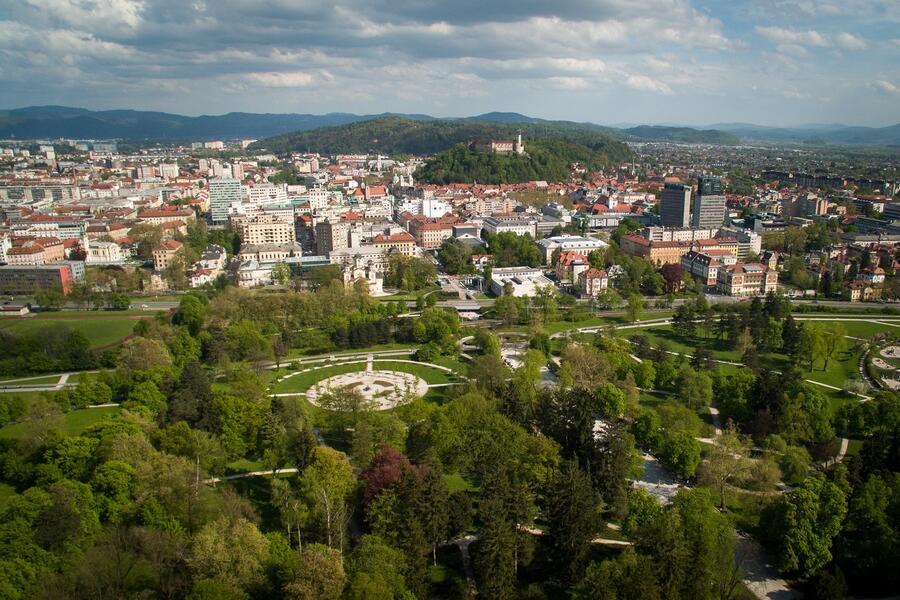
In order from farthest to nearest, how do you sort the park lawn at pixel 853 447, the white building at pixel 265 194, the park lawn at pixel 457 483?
the white building at pixel 265 194
the park lawn at pixel 853 447
the park lawn at pixel 457 483

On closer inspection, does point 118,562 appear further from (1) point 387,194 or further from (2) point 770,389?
(1) point 387,194

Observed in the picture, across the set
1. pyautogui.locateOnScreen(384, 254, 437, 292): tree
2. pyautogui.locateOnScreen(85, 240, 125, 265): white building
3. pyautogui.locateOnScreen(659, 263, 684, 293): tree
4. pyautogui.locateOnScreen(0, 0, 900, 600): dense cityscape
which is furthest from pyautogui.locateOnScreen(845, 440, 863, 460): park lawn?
pyautogui.locateOnScreen(85, 240, 125, 265): white building

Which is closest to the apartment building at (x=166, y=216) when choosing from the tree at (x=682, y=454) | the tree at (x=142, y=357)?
the tree at (x=142, y=357)

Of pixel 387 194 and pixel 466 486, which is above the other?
pixel 387 194

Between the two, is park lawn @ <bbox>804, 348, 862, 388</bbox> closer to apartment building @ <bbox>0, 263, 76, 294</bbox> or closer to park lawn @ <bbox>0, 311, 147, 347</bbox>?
park lawn @ <bbox>0, 311, 147, 347</bbox>

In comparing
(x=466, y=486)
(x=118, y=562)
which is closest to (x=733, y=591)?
(x=466, y=486)

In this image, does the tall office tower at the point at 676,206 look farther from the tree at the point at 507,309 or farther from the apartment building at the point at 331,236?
the tree at the point at 507,309

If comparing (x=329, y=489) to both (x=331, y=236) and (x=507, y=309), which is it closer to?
(x=507, y=309)
